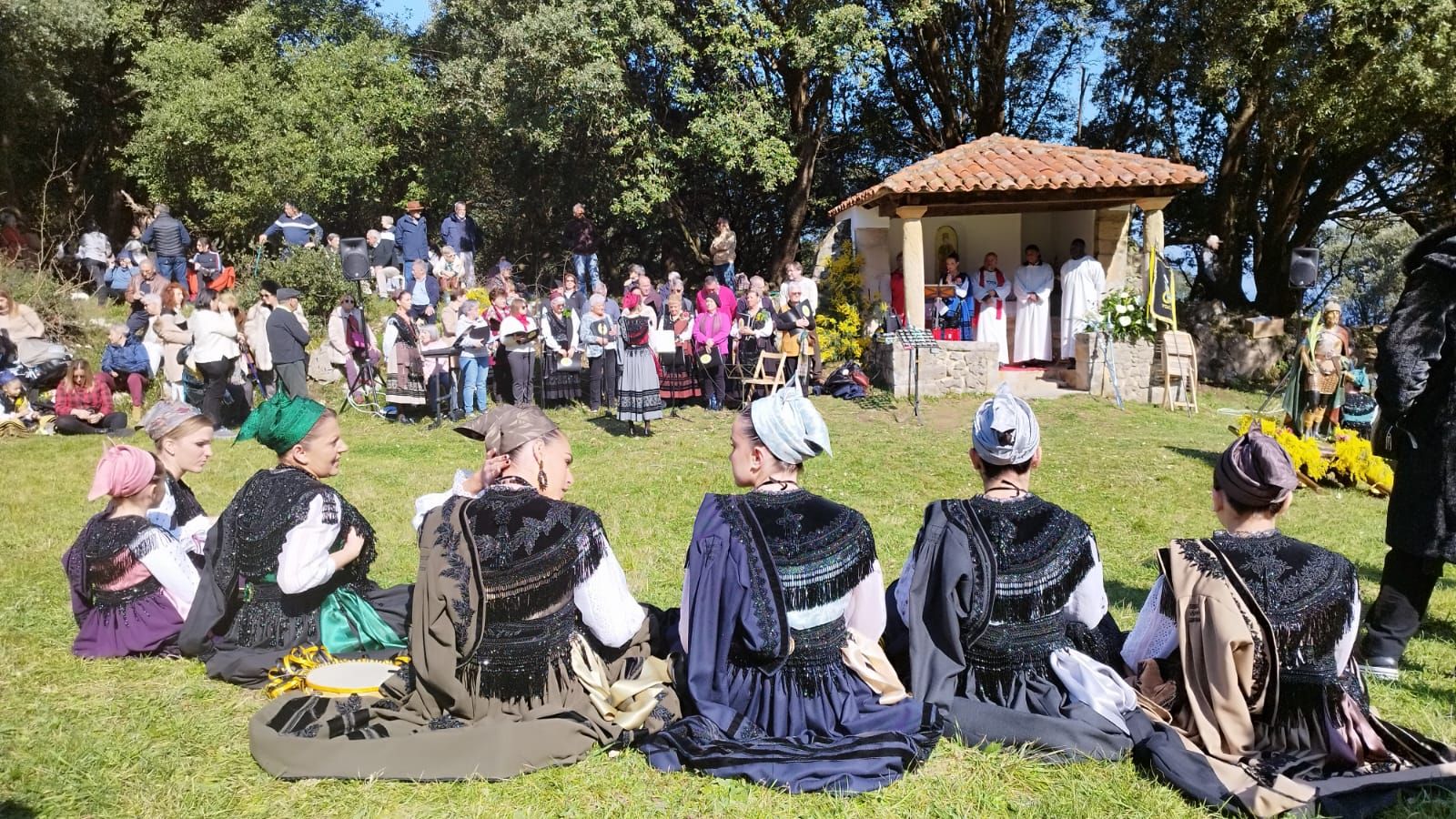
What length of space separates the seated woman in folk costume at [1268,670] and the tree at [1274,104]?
14.0 metres

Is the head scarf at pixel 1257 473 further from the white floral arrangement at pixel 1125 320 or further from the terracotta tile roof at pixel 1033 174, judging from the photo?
the white floral arrangement at pixel 1125 320

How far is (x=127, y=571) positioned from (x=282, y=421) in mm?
1149

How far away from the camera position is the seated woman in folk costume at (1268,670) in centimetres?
312

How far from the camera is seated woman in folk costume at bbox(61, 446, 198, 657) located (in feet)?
14.0

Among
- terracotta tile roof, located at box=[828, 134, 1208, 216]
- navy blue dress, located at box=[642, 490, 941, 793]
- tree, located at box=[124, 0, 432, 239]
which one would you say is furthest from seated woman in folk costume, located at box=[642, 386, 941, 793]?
tree, located at box=[124, 0, 432, 239]

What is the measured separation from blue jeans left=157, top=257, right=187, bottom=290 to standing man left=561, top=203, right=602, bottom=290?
6.62 meters

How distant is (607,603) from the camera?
348cm

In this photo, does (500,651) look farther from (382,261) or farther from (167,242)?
(167,242)

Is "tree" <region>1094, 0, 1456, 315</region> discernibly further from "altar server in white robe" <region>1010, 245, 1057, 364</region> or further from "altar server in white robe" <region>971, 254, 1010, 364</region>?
"altar server in white robe" <region>971, 254, 1010, 364</region>

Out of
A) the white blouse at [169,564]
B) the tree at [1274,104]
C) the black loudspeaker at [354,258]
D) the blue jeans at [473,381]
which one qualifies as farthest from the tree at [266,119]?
the white blouse at [169,564]

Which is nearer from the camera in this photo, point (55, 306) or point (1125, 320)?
point (1125, 320)

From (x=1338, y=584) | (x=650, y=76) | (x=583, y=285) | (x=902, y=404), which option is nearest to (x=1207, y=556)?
(x=1338, y=584)

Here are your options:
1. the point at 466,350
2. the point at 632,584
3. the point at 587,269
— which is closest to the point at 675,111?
the point at 587,269

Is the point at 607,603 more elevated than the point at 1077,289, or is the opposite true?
the point at 1077,289
